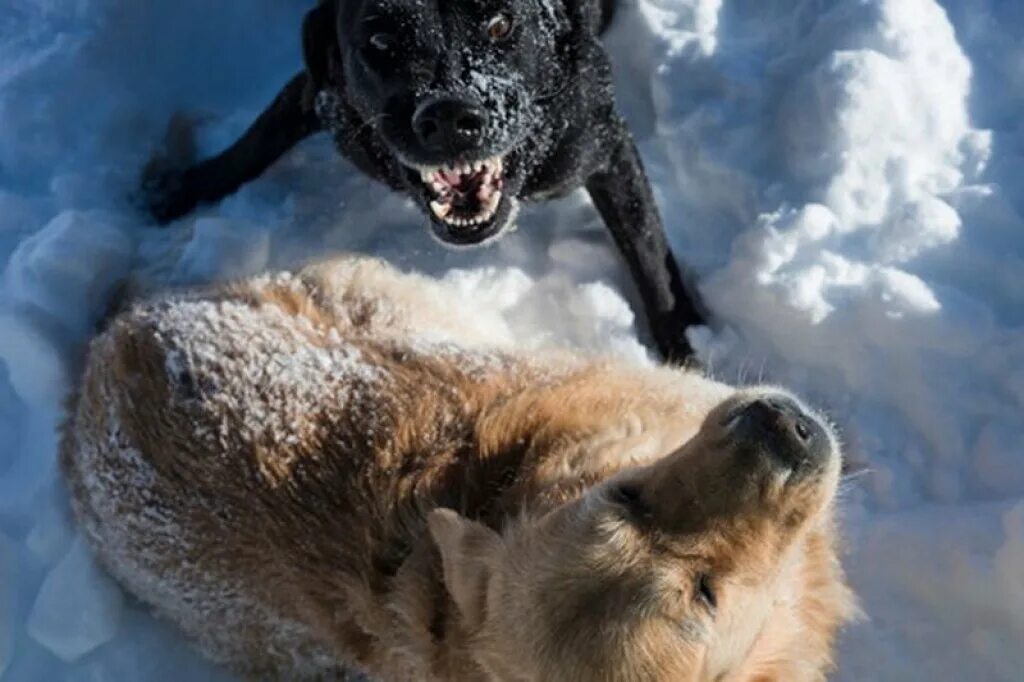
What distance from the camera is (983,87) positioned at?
432 centimetres

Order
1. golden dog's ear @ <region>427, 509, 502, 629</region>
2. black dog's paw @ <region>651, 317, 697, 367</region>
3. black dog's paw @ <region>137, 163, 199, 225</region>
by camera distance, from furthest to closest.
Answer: black dog's paw @ <region>137, 163, 199, 225</region> → black dog's paw @ <region>651, 317, 697, 367</region> → golden dog's ear @ <region>427, 509, 502, 629</region>

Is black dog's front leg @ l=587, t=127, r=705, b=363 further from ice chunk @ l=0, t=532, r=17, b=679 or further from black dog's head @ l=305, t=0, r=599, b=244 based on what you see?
ice chunk @ l=0, t=532, r=17, b=679

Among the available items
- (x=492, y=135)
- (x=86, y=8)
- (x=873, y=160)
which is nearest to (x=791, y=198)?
(x=873, y=160)

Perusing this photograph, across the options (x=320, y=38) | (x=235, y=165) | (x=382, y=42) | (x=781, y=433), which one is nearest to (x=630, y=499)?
(x=781, y=433)

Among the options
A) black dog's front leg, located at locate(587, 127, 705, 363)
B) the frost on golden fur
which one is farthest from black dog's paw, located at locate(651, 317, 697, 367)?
the frost on golden fur

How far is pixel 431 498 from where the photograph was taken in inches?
121

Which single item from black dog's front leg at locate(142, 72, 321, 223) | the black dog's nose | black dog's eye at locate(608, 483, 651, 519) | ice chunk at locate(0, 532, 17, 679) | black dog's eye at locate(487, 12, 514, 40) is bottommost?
ice chunk at locate(0, 532, 17, 679)

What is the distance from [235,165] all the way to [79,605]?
1.76m

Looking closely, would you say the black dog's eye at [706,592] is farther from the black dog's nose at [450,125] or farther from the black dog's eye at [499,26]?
the black dog's eye at [499,26]

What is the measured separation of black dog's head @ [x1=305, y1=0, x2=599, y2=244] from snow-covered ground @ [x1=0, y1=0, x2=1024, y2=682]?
2.00 ft

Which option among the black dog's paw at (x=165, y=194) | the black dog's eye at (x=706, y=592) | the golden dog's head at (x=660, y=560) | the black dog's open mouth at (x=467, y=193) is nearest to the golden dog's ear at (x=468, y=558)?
the golden dog's head at (x=660, y=560)

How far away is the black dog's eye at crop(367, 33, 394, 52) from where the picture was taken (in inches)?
138

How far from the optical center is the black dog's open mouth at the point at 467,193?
12.5ft

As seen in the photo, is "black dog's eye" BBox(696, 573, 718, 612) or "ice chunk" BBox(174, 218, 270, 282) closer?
"black dog's eye" BBox(696, 573, 718, 612)
